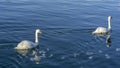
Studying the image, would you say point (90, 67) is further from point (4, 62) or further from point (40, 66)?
point (4, 62)

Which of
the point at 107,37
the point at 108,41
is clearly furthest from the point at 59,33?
the point at 108,41

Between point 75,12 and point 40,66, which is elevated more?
point 75,12

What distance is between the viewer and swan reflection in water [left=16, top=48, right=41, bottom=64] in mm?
26802

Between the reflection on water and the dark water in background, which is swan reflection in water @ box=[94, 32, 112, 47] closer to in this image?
the reflection on water

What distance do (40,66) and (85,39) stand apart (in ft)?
26.0

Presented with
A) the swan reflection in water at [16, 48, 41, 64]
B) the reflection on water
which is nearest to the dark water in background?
the swan reflection in water at [16, 48, 41, 64]

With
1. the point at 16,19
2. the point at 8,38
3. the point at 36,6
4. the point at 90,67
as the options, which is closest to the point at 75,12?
the point at 36,6

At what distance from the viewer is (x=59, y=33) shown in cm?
3409

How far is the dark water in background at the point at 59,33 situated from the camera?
1061 inches

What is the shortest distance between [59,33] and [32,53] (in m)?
6.36

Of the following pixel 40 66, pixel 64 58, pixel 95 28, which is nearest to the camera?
pixel 40 66

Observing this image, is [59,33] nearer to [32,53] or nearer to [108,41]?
[108,41]

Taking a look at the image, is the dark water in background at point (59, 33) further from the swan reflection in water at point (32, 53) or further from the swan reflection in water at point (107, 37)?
the swan reflection in water at point (107, 37)

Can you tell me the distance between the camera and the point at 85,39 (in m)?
32.4
